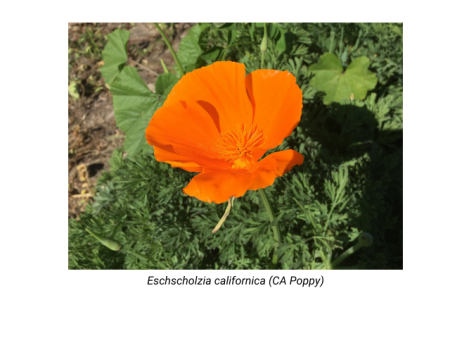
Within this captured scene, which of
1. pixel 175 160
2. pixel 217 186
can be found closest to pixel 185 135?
pixel 175 160

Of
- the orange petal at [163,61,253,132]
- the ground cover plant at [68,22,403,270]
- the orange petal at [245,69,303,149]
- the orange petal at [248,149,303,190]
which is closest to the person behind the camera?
the orange petal at [248,149,303,190]

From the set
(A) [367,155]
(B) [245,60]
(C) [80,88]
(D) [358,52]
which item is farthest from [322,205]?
(C) [80,88]

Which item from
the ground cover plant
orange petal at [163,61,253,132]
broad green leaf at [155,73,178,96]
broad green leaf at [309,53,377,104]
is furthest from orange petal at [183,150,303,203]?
broad green leaf at [309,53,377,104]

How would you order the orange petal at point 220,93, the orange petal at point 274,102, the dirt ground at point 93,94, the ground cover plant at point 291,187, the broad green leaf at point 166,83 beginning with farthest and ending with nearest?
1. the dirt ground at point 93,94
2. the broad green leaf at point 166,83
3. the ground cover plant at point 291,187
4. the orange petal at point 220,93
5. the orange petal at point 274,102

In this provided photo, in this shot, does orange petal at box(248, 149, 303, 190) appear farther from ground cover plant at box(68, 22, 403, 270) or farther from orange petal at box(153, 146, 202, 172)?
ground cover plant at box(68, 22, 403, 270)

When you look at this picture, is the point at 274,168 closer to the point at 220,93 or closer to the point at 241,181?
the point at 241,181

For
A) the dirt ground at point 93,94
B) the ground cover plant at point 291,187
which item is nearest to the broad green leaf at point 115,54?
the ground cover plant at point 291,187

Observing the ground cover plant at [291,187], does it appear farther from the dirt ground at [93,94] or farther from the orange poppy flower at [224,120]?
the dirt ground at [93,94]
